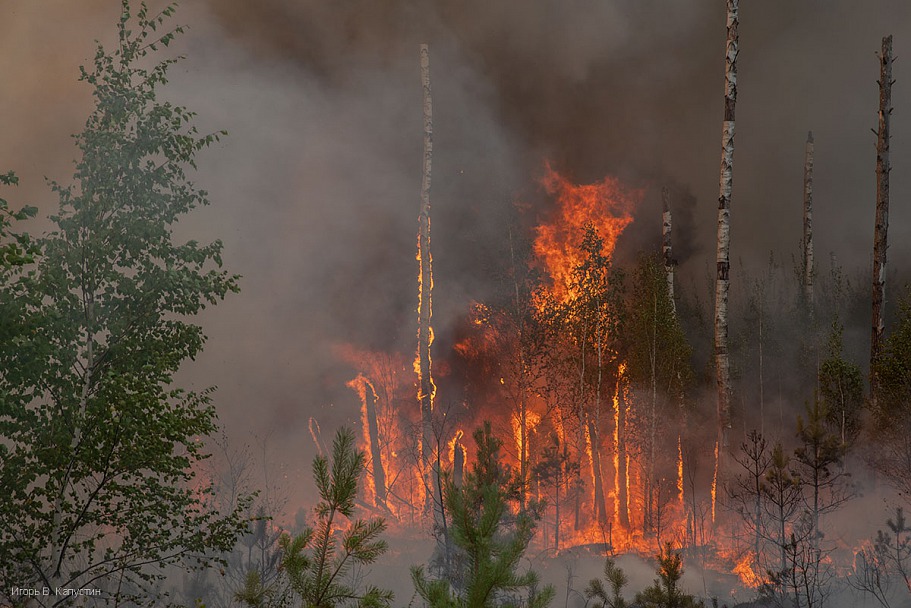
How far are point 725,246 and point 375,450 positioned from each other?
1587 cm

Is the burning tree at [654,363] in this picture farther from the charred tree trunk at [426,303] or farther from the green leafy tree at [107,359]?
the green leafy tree at [107,359]

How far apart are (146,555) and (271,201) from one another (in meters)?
21.8

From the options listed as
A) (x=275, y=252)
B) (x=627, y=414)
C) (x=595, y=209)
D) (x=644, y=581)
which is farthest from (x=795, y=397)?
(x=275, y=252)

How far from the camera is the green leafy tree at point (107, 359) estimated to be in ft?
29.9

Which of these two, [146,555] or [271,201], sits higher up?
[271,201]

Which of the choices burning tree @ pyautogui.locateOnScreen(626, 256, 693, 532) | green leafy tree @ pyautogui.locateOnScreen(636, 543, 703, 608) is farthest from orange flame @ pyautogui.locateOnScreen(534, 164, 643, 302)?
green leafy tree @ pyautogui.locateOnScreen(636, 543, 703, 608)

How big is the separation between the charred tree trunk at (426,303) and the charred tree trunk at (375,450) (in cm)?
244

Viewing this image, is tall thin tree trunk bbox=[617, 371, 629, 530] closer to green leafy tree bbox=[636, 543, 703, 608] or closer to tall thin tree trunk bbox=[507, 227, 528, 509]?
tall thin tree trunk bbox=[507, 227, 528, 509]

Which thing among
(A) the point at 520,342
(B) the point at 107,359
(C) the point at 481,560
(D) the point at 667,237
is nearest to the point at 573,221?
(D) the point at 667,237

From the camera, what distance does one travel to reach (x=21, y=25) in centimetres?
2361

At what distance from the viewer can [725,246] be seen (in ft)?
64.8

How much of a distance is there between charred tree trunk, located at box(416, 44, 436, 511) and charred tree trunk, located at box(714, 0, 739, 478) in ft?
32.2

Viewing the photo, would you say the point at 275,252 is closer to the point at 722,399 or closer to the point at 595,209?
the point at 595,209

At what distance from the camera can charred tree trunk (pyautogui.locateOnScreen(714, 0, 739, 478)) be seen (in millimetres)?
19531
